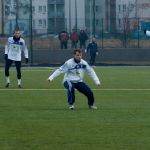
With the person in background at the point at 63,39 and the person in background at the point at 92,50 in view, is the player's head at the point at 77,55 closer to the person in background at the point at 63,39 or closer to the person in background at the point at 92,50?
the person in background at the point at 92,50

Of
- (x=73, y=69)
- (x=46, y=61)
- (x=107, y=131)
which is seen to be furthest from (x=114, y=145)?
(x=46, y=61)

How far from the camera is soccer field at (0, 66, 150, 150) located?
43.7ft

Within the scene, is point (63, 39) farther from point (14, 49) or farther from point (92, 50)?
point (14, 49)

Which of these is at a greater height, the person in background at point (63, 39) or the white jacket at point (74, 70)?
the white jacket at point (74, 70)

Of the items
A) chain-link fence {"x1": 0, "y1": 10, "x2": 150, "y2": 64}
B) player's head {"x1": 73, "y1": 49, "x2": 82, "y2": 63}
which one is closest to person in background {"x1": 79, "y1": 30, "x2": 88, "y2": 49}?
chain-link fence {"x1": 0, "y1": 10, "x2": 150, "y2": 64}

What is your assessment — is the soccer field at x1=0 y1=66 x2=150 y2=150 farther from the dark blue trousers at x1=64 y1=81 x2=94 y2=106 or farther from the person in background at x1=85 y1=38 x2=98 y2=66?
the person in background at x1=85 y1=38 x2=98 y2=66

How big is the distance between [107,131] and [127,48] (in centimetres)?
3910

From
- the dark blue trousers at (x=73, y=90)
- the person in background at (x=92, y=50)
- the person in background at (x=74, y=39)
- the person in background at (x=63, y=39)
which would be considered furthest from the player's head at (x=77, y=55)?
the person in background at (x=74, y=39)

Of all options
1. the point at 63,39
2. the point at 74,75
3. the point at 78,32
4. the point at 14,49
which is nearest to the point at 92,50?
the point at 63,39

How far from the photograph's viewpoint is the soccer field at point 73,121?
1332 cm

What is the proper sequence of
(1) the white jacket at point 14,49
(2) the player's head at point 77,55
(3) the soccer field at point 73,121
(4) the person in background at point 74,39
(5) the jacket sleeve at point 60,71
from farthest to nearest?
(4) the person in background at point 74,39
(1) the white jacket at point 14,49
(5) the jacket sleeve at point 60,71
(2) the player's head at point 77,55
(3) the soccer field at point 73,121

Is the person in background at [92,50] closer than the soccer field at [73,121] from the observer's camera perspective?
No

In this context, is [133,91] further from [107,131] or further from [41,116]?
[107,131]

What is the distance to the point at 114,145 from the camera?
13.1m
